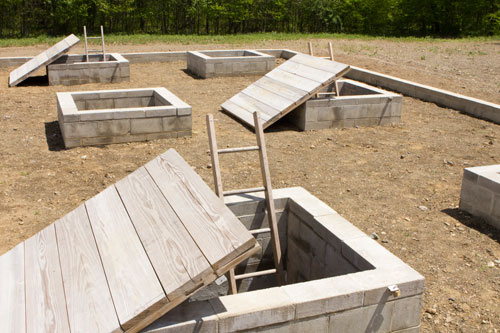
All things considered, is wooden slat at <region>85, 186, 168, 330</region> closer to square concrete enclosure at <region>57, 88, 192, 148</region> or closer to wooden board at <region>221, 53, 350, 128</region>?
square concrete enclosure at <region>57, 88, 192, 148</region>

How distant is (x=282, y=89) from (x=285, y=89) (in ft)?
0.30

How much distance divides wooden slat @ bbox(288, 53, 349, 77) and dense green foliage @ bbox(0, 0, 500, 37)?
20988mm

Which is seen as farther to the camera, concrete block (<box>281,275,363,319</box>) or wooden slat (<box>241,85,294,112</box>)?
wooden slat (<box>241,85,294,112</box>)

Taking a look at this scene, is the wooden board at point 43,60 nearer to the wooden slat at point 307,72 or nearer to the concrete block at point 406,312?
the wooden slat at point 307,72

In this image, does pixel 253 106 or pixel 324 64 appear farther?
pixel 253 106

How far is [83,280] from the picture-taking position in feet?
9.28

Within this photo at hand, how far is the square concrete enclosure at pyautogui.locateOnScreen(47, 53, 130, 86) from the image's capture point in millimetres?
12367

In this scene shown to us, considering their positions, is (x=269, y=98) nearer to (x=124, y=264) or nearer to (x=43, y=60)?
(x=43, y=60)

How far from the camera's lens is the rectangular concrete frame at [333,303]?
2.79 meters

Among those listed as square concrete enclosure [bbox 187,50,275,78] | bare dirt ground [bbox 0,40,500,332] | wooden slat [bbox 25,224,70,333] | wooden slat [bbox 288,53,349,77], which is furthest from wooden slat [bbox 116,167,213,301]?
square concrete enclosure [bbox 187,50,275,78]

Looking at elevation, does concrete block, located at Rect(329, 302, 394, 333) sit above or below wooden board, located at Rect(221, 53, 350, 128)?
below

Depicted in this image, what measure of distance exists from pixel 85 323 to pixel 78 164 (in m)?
5.09

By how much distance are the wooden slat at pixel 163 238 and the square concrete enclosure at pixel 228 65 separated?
1031 centimetres

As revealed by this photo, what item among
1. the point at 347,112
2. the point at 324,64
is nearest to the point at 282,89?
the point at 324,64
